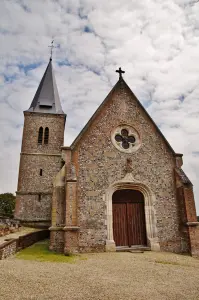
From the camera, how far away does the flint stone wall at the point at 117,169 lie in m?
11.0

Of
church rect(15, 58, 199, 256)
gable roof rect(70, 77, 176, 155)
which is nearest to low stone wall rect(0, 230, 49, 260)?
church rect(15, 58, 199, 256)

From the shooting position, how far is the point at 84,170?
38.3 ft

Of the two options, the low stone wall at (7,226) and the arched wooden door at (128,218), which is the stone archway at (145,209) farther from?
the low stone wall at (7,226)

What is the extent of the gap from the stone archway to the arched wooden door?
0.30m

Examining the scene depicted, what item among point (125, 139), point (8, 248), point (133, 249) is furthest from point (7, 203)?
point (133, 249)

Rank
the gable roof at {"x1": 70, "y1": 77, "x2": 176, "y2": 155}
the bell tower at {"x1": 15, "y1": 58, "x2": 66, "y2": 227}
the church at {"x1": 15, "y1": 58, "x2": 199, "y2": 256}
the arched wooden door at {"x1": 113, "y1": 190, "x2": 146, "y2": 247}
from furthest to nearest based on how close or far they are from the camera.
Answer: the bell tower at {"x1": 15, "y1": 58, "x2": 66, "y2": 227} → the gable roof at {"x1": 70, "y1": 77, "x2": 176, "y2": 155} → the arched wooden door at {"x1": 113, "y1": 190, "x2": 146, "y2": 247} → the church at {"x1": 15, "y1": 58, "x2": 199, "y2": 256}

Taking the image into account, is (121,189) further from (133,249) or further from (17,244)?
(17,244)

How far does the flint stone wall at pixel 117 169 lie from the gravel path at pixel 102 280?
2.30m

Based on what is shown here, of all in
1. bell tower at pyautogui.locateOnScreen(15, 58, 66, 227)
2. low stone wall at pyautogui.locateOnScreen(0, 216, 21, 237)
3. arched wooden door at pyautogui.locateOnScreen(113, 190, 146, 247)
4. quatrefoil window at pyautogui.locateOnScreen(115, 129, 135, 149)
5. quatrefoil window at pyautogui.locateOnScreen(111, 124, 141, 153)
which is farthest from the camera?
bell tower at pyautogui.locateOnScreen(15, 58, 66, 227)

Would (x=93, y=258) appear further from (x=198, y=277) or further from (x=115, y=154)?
(x=115, y=154)

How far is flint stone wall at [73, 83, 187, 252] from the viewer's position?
11.0 m

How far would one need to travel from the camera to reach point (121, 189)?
1204 cm

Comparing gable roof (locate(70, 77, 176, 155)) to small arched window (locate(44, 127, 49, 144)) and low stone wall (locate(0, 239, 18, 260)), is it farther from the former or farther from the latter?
small arched window (locate(44, 127, 49, 144))

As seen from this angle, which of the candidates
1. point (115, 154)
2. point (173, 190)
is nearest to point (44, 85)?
point (115, 154)
